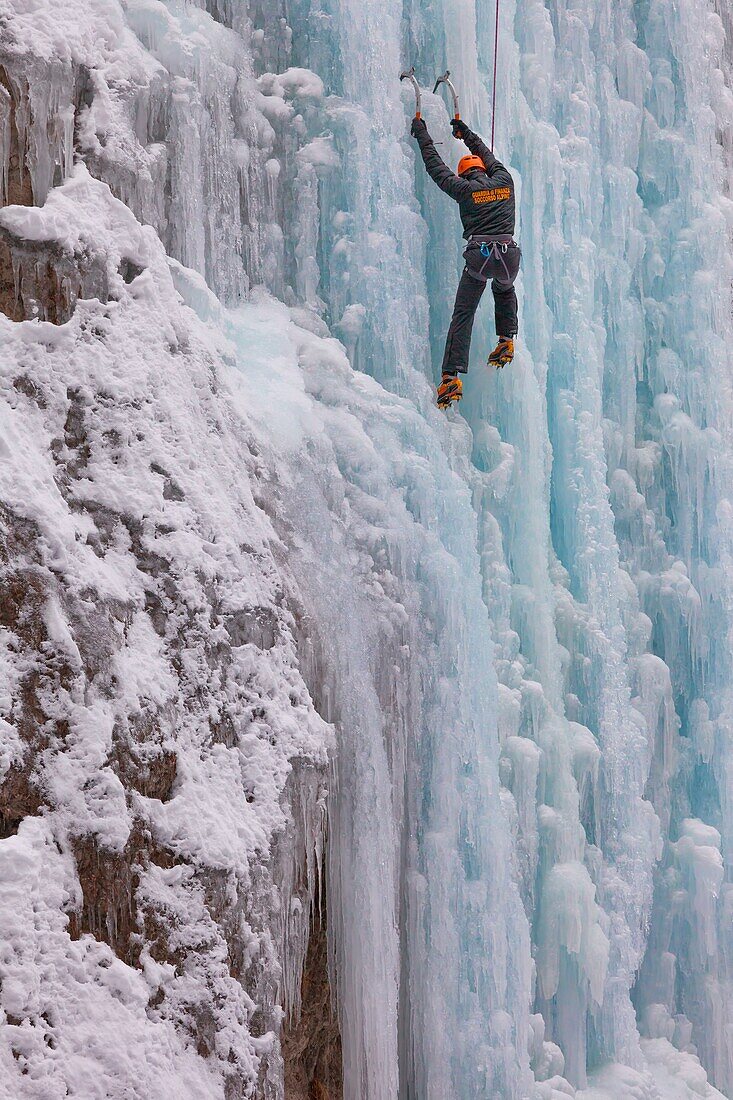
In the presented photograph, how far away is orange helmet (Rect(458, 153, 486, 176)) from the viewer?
582 centimetres

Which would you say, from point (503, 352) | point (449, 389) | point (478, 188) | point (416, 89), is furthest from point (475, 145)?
point (449, 389)

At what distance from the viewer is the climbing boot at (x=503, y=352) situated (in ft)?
19.7

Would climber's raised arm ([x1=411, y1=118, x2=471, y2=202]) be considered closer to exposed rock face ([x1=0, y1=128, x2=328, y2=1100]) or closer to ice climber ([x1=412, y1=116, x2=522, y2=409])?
ice climber ([x1=412, y1=116, x2=522, y2=409])

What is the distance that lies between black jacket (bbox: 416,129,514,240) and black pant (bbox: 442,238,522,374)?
0.34 ft

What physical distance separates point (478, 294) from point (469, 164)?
0.68 metres

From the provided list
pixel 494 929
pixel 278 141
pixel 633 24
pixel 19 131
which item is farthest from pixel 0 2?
pixel 633 24

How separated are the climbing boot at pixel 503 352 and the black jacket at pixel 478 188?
567mm

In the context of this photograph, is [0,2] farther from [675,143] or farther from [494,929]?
[675,143]

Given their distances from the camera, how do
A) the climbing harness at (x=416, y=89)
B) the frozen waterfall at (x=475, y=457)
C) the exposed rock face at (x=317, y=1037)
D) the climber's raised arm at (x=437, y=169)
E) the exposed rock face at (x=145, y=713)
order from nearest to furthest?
the exposed rock face at (x=145, y=713) → the exposed rock face at (x=317, y=1037) → the frozen waterfall at (x=475, y=457) → the climber's raised arm at (x=437, y=169) → the climbing harness at (x=416, y=89)

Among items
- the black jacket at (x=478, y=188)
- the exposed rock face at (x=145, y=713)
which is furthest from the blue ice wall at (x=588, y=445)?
the exposed rock face at (x=145, y=713)

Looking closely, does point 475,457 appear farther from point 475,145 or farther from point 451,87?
point 451,87

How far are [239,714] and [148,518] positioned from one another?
87cm

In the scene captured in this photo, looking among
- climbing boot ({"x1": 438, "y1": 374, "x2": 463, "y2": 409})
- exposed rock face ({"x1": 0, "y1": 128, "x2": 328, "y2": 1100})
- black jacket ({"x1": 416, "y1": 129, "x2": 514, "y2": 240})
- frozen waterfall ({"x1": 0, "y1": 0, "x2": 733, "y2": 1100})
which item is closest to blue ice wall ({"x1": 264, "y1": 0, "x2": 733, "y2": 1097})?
frozen waterfall ({"x1": 0, "y1": 0, "x2": 733, "y2": 1100})

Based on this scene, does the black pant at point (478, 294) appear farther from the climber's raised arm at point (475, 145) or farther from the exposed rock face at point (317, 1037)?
the exposed rock face at point (317, 1037)
